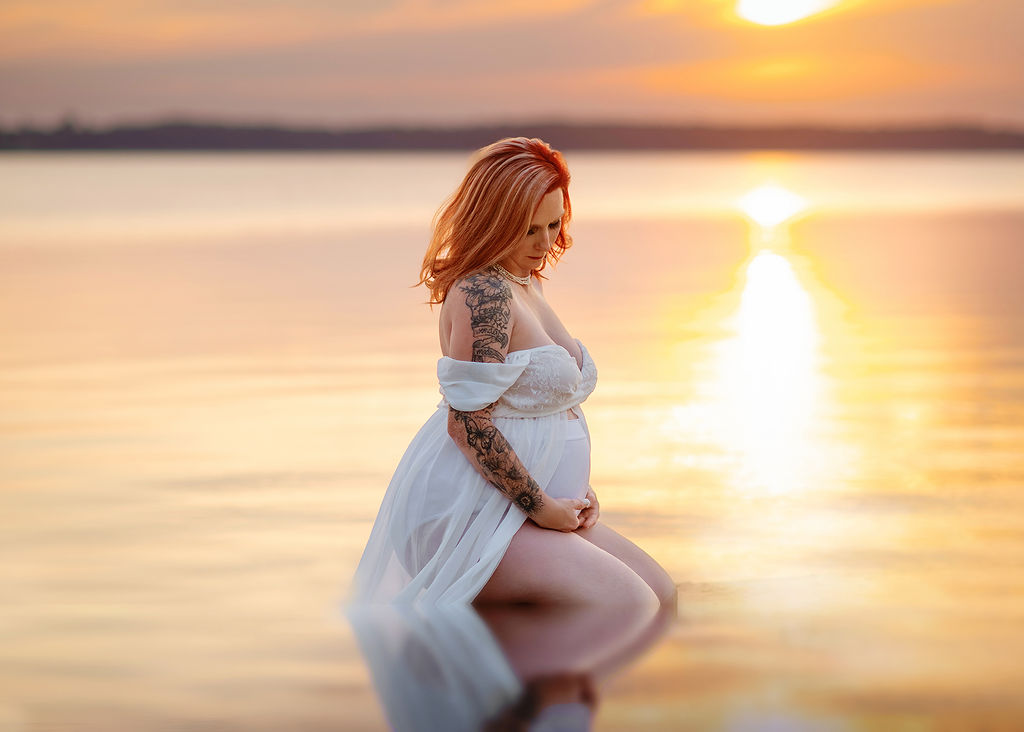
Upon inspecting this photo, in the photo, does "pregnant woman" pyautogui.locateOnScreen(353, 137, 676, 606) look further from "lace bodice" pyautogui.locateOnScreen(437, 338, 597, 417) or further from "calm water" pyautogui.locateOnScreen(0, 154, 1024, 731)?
"calm water" pyautogui.locateOnScreen(0, 154, 1024, 731)

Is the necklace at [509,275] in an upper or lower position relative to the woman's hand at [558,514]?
upper

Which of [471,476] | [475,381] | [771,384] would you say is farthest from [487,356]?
[771,384]

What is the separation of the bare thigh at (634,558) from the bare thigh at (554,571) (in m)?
0.19

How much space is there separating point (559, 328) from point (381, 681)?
3.87 feet

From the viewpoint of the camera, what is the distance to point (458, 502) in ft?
13.0

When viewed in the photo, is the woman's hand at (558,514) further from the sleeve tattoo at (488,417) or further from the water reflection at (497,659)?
the water reflection at (497,659)

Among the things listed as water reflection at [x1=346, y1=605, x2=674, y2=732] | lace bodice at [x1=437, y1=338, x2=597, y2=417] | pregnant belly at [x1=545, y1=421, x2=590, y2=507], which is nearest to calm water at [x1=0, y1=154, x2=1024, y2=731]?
water reflection at [x1=346, y1=605, x2=674, y2=732]

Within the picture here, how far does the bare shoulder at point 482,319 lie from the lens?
3.81 metres

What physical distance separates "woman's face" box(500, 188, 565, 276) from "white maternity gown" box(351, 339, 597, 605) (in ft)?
0.86

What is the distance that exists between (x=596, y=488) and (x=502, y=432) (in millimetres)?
1871

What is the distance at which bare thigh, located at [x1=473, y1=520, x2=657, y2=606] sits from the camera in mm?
3924

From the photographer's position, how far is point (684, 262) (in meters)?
16.3

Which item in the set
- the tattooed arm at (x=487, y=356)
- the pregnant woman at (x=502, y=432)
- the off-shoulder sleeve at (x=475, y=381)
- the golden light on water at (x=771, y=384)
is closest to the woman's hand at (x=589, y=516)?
the pregnant woman at (x=502, y=432)

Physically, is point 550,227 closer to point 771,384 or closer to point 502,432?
point 502,432
